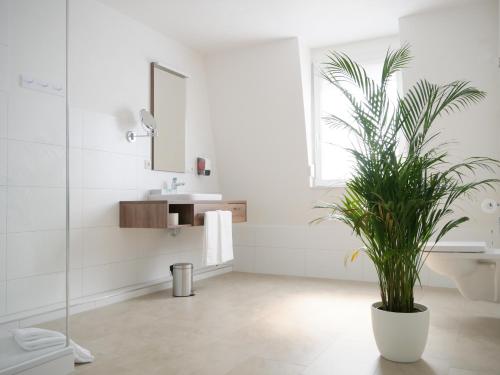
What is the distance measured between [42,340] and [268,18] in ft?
10.3

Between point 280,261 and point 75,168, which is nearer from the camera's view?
point 75,168

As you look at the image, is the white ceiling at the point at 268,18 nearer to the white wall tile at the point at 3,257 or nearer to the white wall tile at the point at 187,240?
the white wall tile at the point at 187,240

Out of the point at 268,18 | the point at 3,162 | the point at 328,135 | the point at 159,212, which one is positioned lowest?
the point at 159,212

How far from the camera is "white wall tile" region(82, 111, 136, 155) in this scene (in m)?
3.47

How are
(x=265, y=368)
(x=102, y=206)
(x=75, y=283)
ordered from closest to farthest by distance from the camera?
(x=265, y=368)
(x=75, y=283)
(x=102, y=206)

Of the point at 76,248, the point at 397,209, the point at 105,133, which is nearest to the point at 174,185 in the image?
the point at 105,133

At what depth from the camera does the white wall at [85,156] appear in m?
1.95

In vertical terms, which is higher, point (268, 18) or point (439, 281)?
point (268, 18)

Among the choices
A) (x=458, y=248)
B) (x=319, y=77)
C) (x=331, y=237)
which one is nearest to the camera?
(x=458, y=248)

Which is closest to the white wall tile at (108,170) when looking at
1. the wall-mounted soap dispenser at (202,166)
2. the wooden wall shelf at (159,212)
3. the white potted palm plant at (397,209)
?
the wooden wall shelf at (159,212)

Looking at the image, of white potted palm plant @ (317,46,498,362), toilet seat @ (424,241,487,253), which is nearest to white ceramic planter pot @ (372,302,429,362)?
white potted palm plant @ (317,46,498,362)

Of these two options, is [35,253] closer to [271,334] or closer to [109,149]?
[271,334]

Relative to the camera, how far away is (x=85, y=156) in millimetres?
3443

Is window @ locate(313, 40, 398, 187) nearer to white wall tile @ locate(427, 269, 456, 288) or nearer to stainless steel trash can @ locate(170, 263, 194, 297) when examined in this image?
white wall tile @ locate(427, 269, 456, 288)
